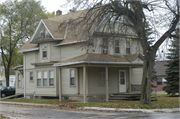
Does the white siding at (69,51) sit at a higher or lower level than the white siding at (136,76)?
higher

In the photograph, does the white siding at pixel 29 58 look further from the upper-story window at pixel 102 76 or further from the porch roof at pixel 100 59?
the upper-story window at pixel 102 76

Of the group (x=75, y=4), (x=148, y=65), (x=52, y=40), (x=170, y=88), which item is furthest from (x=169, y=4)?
(x=170, y=88)

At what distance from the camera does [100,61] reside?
68.4 ft

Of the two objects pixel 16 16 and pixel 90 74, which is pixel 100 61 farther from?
pixel 16 16

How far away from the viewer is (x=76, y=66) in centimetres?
2153

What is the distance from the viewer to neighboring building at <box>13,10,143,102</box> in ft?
73.6

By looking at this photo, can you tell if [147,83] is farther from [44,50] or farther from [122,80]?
[44,50]

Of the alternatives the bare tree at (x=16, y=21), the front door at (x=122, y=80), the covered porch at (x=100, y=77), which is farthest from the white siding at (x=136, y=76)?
the bare tree at (x=16, y=21)

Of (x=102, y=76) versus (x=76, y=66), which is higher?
(x=76, y=66)

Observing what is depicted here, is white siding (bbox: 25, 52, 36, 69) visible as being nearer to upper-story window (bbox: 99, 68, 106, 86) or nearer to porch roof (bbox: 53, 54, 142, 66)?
porch roof (bbox: 53, 54, 142, 66)

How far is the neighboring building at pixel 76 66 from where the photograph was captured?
2244cm

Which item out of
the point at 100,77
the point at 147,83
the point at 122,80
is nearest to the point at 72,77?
the point at 100,77

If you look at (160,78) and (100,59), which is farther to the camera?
(160,78)

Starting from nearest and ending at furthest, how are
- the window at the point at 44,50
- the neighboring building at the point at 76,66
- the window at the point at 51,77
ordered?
the neighboring building at the point at 76,66 → the window at the point at 51,77 → the window at the point at 44,50
